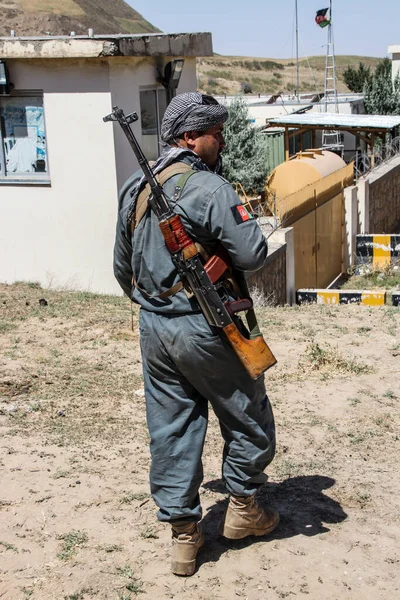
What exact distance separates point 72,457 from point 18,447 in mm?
350

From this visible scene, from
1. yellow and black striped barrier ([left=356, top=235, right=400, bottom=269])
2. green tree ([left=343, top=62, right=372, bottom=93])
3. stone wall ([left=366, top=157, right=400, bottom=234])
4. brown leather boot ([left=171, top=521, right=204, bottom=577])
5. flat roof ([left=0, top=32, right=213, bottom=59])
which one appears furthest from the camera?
green tree ([left=343, top=62, right=372, bottom=93])

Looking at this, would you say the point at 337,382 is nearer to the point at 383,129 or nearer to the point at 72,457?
the point at 72,457

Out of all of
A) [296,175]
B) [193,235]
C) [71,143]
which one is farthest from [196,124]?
[296,175]

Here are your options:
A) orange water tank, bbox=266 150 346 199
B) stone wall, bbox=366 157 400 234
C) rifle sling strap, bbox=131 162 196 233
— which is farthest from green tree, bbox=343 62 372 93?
rifle sling strap, bbox=131 162 196 233

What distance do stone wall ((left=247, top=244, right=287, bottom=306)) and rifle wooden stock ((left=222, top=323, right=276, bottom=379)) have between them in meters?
6.57

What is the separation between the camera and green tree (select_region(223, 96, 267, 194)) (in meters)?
19.2

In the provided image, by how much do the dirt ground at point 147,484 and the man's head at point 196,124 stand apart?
66.2 inches

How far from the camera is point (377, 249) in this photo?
15.6 meters

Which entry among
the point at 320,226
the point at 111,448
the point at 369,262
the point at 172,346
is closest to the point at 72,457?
the point at 111,448

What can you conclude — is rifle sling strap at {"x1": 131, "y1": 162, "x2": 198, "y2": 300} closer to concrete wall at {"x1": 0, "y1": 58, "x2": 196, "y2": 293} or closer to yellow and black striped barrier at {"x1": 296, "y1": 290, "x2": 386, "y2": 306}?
concrete wall at {"x1": 0, "y1": 58, "x2": 196, "y2": 293}

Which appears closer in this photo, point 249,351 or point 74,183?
point 249,351

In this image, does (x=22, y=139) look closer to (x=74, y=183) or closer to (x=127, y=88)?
(x=74, y=183)

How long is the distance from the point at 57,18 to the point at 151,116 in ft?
240

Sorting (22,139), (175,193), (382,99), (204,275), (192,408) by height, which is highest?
(382,99)
